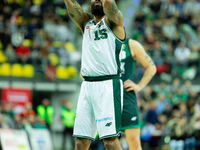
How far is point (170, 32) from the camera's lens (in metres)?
22.0

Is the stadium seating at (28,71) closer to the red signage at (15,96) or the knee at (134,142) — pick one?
the red signage at (15,96)

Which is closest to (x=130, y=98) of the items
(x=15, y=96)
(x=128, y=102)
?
(x=128, y=102)

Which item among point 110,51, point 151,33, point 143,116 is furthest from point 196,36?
point 110,51

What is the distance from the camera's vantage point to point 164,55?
1969cm

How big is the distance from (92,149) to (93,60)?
30.7 feet

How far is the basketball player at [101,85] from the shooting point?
540 centimetres

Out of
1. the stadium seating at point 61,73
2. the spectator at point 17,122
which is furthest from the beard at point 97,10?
the stadium seating at point 61,73

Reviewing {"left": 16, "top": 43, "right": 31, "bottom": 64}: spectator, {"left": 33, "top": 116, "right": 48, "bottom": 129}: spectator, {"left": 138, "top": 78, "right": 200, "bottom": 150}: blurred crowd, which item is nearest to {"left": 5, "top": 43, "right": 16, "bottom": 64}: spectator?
{"left": 16, "top": 43, "right": 31, "bottom": 64}: spectator

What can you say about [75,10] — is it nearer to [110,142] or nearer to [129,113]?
[110,142]

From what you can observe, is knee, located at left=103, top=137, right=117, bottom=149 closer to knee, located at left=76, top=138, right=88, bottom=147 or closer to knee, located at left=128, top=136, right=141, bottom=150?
knee, located at left=76, top=138, right=88, bottom=147

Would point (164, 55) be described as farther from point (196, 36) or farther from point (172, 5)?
point (172, 5)

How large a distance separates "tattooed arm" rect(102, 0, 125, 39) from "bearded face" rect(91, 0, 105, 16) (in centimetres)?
18

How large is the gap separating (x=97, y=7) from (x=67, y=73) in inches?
542

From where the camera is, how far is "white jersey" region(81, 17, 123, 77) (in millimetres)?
5480
